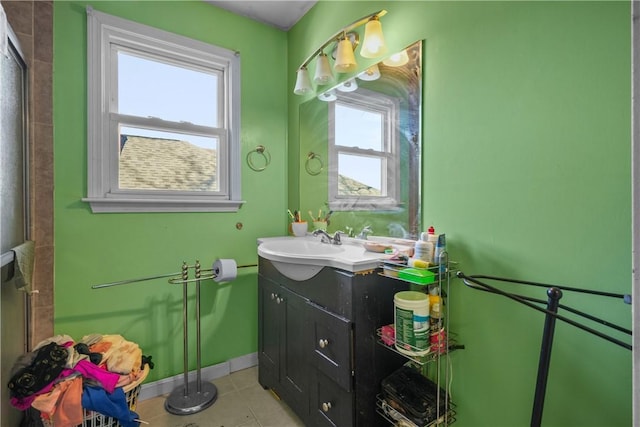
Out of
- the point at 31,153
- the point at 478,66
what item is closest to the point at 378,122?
the point at 478,66

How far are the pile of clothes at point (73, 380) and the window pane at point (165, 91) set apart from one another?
137cm

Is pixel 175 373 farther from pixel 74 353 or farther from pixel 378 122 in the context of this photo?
pixel 378 122

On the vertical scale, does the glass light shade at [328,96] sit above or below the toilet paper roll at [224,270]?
above

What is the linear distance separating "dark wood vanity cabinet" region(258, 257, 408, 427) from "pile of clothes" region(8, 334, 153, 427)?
0.77 meters

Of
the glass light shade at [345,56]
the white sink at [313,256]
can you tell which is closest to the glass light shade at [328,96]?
the glass light shade at [345,56]

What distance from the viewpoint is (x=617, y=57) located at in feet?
2.76

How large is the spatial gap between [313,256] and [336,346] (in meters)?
0.40

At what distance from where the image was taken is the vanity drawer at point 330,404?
1.23 meters

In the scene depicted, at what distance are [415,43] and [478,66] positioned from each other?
0.36 meters

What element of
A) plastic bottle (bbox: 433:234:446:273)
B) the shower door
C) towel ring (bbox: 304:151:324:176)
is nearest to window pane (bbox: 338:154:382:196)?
towel ring (bbox: 304:151:324:176)

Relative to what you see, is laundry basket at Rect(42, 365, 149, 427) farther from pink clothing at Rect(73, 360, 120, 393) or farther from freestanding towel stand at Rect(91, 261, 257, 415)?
freestanding towel stand at Rect(91, 261, 257, 415)

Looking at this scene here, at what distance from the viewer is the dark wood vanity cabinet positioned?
3.96 ft

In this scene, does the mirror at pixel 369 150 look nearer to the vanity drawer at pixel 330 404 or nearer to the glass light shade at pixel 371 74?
the glass light shade at pixel 371 74

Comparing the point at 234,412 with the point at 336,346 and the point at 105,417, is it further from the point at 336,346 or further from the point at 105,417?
the point at 336,346
